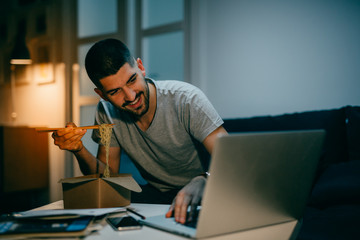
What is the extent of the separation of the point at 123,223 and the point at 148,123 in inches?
28.8

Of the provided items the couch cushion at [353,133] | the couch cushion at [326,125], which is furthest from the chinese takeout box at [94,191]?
the couch cushion at [353,133]

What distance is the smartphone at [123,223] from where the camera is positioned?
76 cm

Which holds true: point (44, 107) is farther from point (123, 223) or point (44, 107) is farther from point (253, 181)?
point (253, 181)

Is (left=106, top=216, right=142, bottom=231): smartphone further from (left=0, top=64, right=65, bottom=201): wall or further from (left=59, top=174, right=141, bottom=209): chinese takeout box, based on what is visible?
(left=0, top=64, right=65, bottom=201): wall

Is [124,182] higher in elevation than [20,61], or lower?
lower

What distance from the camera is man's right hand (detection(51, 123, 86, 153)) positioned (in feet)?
3.65

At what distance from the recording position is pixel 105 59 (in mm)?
1205

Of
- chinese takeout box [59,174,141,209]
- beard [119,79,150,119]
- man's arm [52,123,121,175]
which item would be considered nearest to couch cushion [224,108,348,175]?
beard [119,79,150,119]

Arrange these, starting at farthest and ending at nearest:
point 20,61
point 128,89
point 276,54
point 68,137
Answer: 1. point 20,61
2. point 276,54
3. point 128,89
4. point 68,137

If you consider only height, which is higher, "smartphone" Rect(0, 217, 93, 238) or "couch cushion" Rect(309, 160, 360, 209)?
"smartphone" Rect(0, 217, 93, 238)

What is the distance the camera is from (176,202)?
82 cm

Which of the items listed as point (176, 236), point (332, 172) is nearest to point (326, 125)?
point (332, 172)

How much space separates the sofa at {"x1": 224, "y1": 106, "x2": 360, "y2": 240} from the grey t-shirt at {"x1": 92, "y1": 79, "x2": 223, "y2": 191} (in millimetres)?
465

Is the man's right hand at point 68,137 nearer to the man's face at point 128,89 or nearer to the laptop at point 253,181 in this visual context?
the man's face at point 128,89
